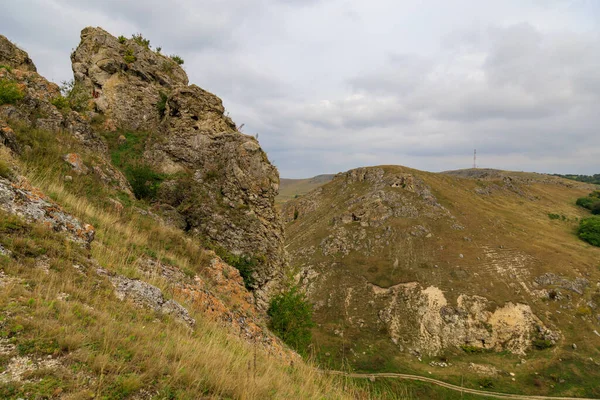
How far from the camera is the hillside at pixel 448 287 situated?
32.7 m

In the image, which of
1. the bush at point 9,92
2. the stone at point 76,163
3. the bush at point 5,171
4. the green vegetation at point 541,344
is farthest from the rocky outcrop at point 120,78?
the green vegetation at point 541,344

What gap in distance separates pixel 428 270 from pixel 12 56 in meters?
52.2

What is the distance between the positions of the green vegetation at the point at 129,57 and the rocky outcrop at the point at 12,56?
18.6 feet

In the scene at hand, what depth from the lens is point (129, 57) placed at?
20.7 meters

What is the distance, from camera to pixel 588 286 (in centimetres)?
4225

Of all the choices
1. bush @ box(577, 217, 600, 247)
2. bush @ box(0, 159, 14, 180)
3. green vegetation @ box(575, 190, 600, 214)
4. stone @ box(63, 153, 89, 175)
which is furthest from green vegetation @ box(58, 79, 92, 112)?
green vegetation @ box(575, 190, 600, 214)

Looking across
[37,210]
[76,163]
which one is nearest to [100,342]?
[37,210]

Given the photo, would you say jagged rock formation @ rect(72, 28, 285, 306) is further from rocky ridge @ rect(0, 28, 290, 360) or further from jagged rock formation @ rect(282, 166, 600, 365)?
jagged rock formation @ rect(282, 166, 600, 365)

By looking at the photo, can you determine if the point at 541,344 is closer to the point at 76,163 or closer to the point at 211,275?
the point at 211,275

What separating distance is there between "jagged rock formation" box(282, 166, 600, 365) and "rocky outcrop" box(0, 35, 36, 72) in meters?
30.3

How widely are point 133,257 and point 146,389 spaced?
549cm

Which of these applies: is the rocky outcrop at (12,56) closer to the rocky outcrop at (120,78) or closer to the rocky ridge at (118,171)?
the rocky ridge at (118,171)

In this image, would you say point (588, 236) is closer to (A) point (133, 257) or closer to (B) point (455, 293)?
(B) point (455, 293)

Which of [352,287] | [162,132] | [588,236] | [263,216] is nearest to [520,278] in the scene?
[352,287]
